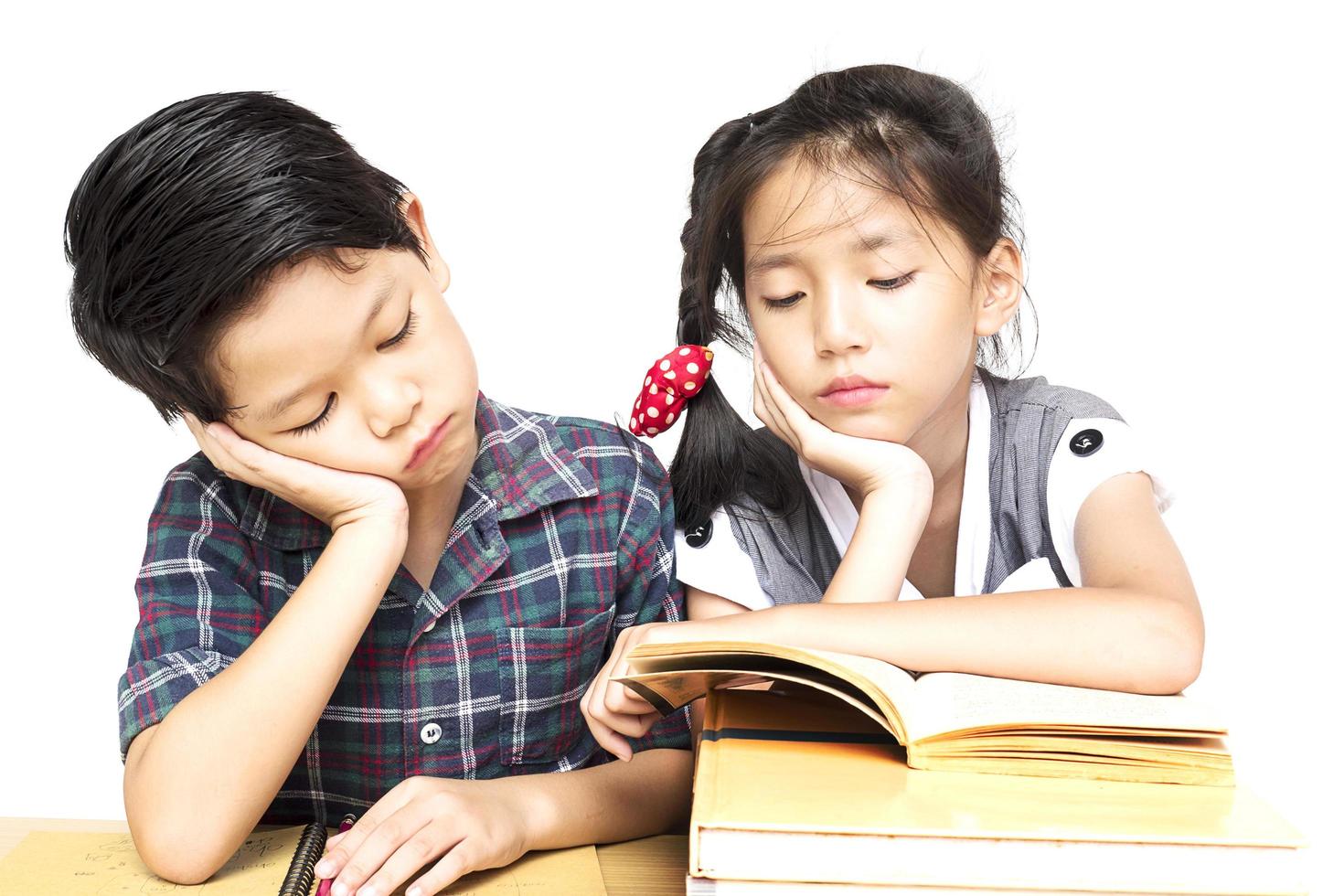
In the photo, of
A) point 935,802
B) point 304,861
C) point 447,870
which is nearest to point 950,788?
point 935,802

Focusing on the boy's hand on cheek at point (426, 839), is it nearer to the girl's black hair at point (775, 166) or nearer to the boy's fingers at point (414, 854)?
the boy's fingers at point (414, 854)

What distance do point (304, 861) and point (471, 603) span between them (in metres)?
0.31

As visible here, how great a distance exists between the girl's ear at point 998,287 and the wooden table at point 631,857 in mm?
548

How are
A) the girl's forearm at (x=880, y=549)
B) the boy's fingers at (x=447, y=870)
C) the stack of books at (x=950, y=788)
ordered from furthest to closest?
the girl's forearm at (x=880, y=549) < the boy's fingers at (x=447, y=870) < the stack of books at (x=950, y=788)

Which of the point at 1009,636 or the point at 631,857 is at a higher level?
the point at 1009,636

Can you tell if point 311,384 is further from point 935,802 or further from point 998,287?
point 998,287

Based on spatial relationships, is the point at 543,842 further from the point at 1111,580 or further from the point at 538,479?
the point at 1111,580

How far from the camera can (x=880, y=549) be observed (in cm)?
112

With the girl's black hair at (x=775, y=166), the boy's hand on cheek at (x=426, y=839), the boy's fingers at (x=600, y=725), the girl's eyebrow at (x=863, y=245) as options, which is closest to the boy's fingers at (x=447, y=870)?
the boy's hand on cheek at (x=426, y=839)

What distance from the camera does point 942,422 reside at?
1.32 meters

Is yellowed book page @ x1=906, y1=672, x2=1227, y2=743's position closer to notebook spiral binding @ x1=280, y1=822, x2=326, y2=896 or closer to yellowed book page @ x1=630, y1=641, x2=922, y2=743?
yellowed book page @ x1=630, y1=641, x2=922, y2=743

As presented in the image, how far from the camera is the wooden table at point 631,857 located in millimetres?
962

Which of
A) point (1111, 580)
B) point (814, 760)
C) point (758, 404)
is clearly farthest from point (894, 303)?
point (814, 760)

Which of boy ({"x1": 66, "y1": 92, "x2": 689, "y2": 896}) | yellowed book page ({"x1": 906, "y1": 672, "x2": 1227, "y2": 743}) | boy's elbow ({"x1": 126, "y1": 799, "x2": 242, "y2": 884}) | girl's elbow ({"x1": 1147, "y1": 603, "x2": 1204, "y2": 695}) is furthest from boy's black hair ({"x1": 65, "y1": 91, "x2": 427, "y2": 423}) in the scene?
girl's elbow ({"x1": 1147, "y1": 603, "x2": 1204, "y2": 695})
